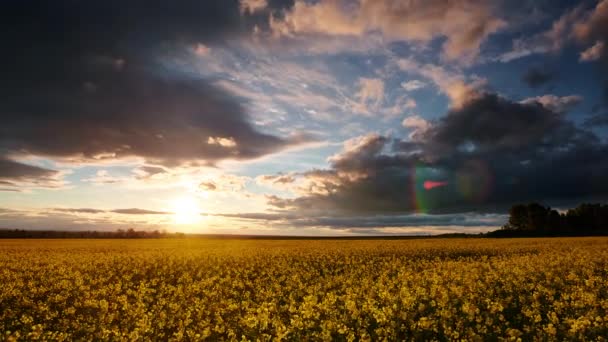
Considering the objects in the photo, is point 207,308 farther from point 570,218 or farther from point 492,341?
point 570,218

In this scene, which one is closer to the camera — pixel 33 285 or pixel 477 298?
pixel 477 298

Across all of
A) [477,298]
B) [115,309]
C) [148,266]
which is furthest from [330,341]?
[148,266]

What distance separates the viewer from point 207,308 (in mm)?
13469

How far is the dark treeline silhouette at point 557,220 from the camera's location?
323ft

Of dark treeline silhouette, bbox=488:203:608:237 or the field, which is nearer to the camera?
the field

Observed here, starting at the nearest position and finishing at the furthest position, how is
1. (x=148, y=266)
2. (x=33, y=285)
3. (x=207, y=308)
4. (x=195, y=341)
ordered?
(x=195, y=341)
(x=207, y=308)
(x=33, y=285)
(x=148, y=266)

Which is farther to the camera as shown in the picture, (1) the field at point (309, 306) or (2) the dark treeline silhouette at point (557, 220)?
(2) the dark treeline silhouette at point (557, 220)

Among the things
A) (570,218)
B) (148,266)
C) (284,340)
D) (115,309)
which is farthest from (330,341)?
(570,218)

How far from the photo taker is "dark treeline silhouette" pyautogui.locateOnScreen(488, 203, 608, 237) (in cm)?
9838

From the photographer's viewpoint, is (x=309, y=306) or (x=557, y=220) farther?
(x=557, y=220)

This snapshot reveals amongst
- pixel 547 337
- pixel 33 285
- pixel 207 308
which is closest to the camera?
pixel 547 337

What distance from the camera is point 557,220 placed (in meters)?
109

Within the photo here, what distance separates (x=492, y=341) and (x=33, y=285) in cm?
1885

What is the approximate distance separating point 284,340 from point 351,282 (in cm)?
854
